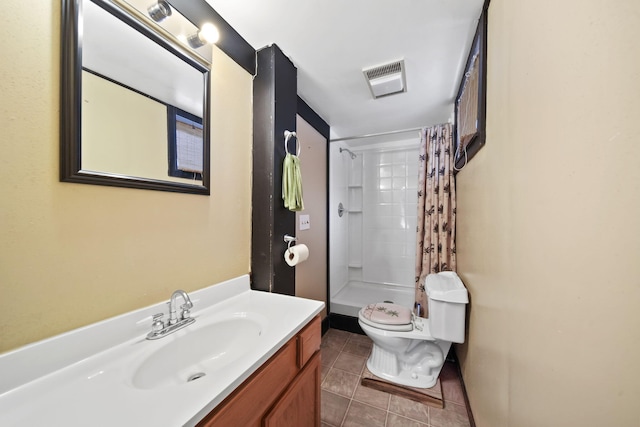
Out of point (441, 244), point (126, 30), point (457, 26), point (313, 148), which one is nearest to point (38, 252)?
point (126, 30)

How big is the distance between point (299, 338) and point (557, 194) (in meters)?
0.91

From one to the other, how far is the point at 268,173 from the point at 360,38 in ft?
2.94

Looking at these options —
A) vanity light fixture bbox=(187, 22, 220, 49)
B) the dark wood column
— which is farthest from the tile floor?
vanity light fixture bbox=(187, 22, 220, 49)

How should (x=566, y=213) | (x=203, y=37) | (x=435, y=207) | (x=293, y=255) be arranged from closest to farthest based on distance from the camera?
(x=566, y=213)
(x=203, y=37)
(x=293, y=255)
(x=435, y=207)

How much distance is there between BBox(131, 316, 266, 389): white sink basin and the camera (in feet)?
2.32

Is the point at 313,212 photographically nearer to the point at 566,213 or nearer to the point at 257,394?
the point at 257,394

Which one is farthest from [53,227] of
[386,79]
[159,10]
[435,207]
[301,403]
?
[435,207]

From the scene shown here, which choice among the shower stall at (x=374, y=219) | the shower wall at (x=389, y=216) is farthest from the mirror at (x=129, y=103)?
the shower wall at (x=389, y=216)

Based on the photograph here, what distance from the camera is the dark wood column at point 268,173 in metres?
1.26

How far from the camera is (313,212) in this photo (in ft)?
6.70

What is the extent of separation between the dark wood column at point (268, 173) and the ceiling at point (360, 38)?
0.17m

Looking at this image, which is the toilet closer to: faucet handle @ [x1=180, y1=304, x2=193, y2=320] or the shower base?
the shower base

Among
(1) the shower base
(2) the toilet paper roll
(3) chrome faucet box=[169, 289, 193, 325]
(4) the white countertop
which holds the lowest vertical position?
(1) the shower base

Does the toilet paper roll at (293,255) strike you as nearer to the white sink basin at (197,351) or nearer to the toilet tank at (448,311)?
the white sink basin at (197,351)
